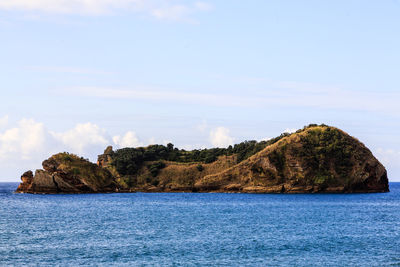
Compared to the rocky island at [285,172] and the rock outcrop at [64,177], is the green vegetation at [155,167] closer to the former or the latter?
the rocky island at [285,172]

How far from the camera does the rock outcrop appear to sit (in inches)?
5295

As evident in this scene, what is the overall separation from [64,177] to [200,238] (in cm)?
9129

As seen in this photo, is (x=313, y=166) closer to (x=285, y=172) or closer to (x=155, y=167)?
(x=285, y=172)

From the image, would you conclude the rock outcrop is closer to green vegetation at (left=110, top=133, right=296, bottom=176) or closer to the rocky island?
the rocky island

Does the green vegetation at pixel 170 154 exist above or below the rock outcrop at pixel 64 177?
above

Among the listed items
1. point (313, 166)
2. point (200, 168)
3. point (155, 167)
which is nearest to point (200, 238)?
point (313, 166)

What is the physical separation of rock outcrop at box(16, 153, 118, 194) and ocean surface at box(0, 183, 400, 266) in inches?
2144

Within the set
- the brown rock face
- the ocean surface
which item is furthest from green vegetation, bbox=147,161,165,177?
the ocean surface

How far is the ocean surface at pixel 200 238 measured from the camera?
40688 millimetres

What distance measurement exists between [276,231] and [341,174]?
86.3 metres

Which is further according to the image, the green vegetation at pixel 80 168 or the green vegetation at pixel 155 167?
the green vegetation at pixel 155 167

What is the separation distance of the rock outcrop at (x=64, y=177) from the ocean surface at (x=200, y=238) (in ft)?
179

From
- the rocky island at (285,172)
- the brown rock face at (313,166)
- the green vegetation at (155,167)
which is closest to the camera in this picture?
the rocky island at (285,172)

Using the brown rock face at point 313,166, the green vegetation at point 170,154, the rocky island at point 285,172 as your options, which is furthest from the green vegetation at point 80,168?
the brown rock face at point 313,166
